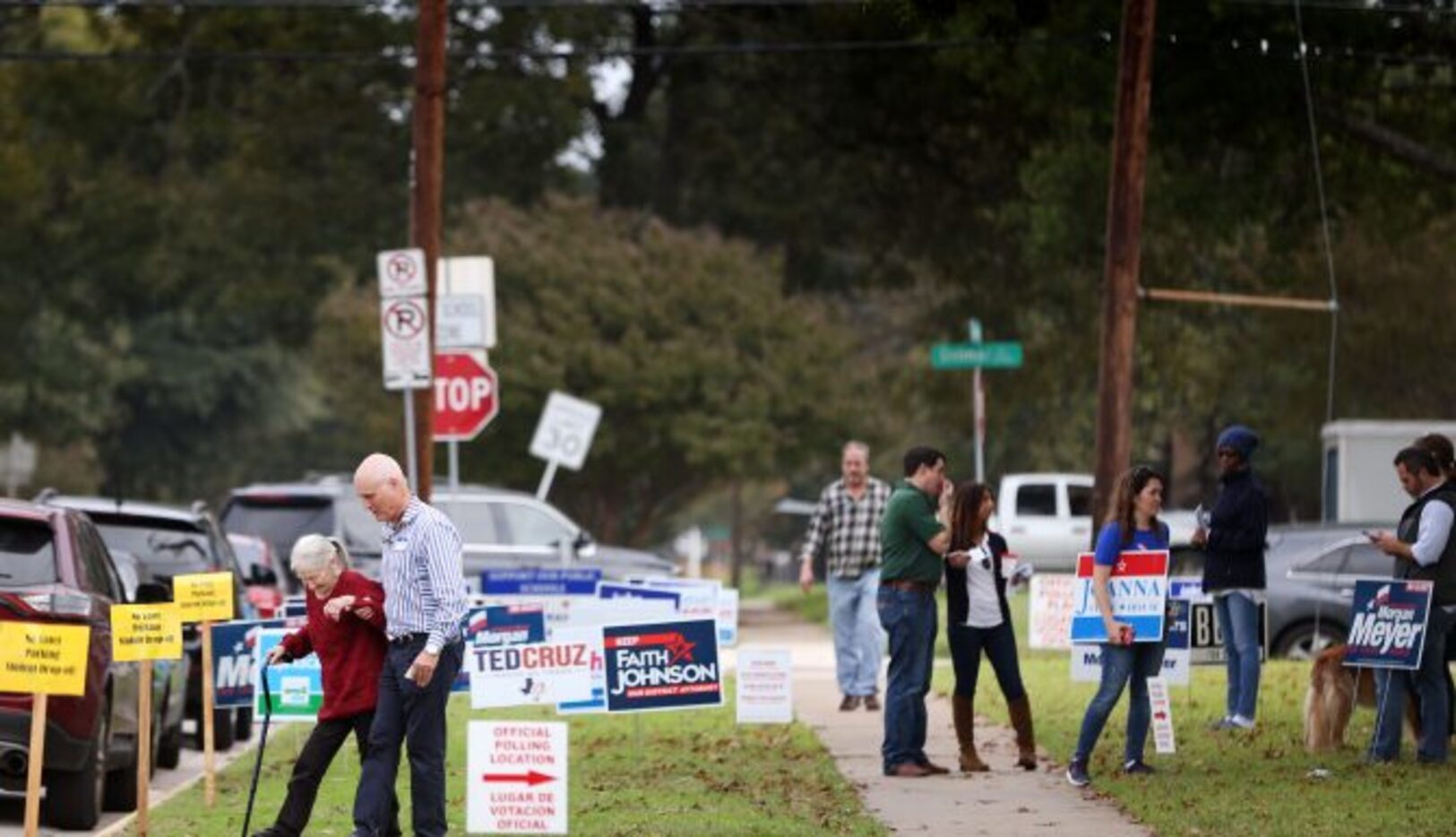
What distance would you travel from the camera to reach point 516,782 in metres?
13.3

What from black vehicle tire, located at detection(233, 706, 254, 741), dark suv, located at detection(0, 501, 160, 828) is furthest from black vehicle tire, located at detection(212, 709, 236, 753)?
dark suv, located at detection(0, 501, 160, 828)

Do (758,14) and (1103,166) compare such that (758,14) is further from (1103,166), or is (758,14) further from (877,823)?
(877,823)

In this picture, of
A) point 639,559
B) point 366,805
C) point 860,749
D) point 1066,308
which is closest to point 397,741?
point 366,805

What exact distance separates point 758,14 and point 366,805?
130 ft

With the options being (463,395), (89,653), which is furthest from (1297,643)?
(89,653)

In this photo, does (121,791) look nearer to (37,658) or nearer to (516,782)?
(37,658)

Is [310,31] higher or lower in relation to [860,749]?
higher

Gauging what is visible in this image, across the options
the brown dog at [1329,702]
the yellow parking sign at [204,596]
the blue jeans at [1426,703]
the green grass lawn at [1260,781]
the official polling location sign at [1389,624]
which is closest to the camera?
the green grass lawn at [1260,781]

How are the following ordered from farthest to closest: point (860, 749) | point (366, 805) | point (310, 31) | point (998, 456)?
point (998, 456) → point (310, 31) → point (860, 749) → point (366, 805)

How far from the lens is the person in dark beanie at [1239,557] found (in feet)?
63.0

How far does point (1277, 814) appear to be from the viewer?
14.8 metres

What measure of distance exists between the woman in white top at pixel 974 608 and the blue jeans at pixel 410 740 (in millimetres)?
4606

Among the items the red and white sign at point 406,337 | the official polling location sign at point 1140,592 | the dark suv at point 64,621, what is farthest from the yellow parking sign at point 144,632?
the red and white sign at point 406,337

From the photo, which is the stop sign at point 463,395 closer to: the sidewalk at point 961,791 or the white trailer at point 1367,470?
the sidewalk at point 961,791
